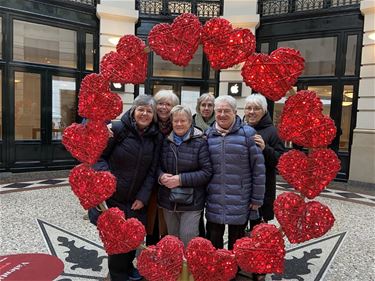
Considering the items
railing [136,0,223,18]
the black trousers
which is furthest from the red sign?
railing [136,0,223,18]

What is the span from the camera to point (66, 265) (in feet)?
9.51

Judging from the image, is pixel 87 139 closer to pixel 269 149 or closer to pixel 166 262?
pixel 166 262

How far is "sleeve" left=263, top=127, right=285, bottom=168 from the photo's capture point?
2602 mm

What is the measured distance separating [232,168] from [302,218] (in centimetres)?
55

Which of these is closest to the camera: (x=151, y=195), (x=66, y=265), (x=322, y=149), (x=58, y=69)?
(x=322, y=149)

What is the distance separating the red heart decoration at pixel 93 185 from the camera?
6.84 ft

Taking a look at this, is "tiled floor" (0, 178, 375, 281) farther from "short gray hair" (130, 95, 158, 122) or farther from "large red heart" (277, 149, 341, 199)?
"short gray hair" (130, 95, 158, 122)

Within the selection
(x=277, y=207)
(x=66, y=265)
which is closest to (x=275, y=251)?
(x=277, y=207)

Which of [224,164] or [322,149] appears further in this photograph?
[224,164]

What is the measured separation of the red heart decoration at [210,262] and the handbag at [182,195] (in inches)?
14.6

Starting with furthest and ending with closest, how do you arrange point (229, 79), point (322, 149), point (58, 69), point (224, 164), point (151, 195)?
1. point (229, 79)
2. point (58, 69)
3. point (151, 195)
4. point (224, 164)
5. point (322, 149)

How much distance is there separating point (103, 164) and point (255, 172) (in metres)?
1.06

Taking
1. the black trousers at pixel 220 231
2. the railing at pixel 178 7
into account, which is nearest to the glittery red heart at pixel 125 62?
the black trousers at pixel 220 231

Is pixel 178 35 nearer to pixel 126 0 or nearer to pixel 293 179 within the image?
pixel 293 179
